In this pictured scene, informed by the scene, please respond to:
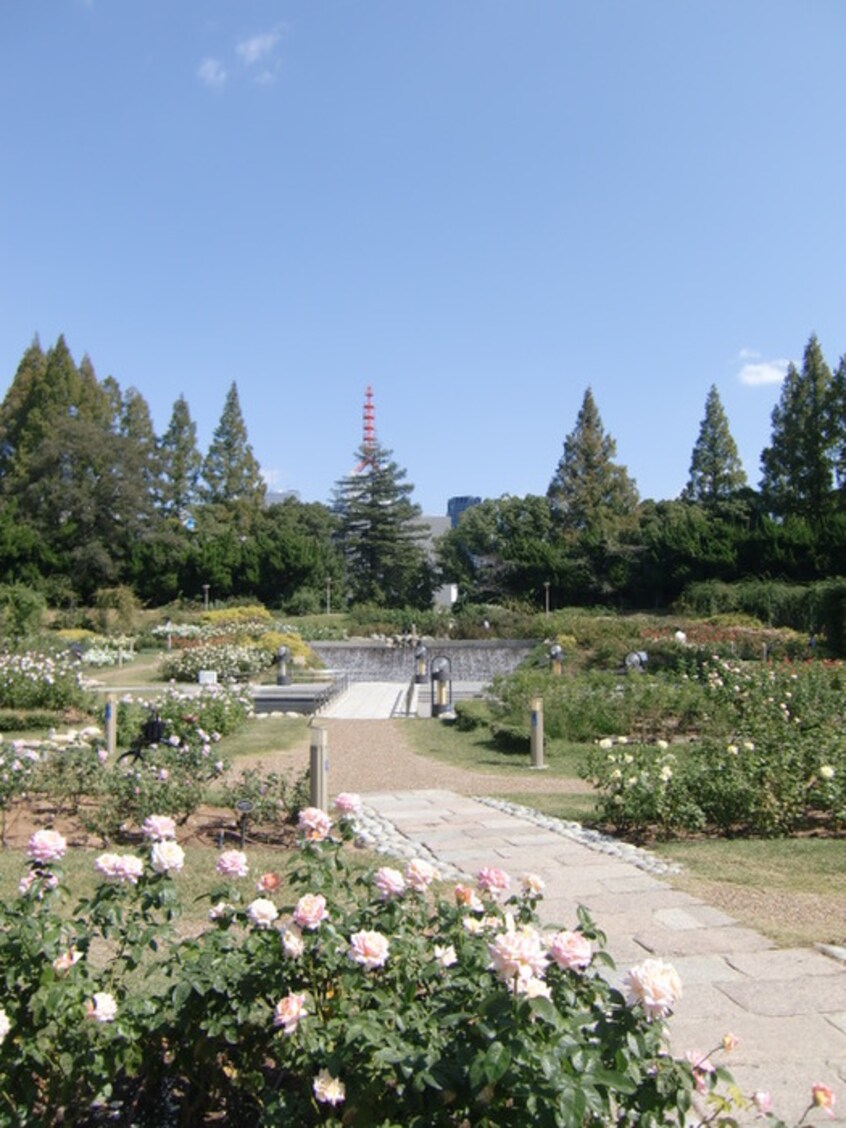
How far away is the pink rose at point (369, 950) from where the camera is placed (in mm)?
1932

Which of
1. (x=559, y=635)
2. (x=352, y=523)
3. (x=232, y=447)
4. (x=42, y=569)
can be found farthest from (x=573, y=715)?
(x=232, y=447)

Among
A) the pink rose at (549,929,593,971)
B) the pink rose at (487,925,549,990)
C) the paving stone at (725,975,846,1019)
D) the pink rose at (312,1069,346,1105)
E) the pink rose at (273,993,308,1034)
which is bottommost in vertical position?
the paving stone at (725,975,846,1019)

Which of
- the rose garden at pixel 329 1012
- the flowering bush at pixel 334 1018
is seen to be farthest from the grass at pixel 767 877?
the flowering bush at pixel 334 1018

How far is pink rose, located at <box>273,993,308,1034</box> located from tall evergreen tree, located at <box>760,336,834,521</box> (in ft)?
115

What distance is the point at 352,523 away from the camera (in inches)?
1758

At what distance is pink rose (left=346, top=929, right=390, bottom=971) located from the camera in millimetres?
1932

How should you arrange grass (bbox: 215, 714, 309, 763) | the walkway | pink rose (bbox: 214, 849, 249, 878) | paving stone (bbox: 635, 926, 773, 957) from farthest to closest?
grass (bbox: 215, 714, 309, 763), paving stone (bbox: 635, 926, 773, 957), the walkway, pink rose (bbox: 214, 849, 249, 878)

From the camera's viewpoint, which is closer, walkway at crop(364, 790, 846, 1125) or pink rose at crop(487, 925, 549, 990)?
pink rose at crop(487, 925, 549, 990)

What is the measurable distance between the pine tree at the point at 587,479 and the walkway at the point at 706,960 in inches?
1432

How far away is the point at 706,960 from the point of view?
3.68 meters

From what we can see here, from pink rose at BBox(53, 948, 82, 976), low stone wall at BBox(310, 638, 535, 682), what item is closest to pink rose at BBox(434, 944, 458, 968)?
pink rose at BBox(53, 948, 82, 976)

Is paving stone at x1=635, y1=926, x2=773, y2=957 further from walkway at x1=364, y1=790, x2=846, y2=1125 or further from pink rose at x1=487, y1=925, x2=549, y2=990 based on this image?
pink rose at x1=487, y1=925, x2=549, y2=990

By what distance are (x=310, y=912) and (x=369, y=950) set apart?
0.62 feet

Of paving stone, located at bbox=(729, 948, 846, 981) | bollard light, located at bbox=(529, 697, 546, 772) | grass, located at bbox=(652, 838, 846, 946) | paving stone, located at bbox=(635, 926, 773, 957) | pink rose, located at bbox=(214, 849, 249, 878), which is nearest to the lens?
pink rose, located at bbox=(214, 849, 249, 878)
